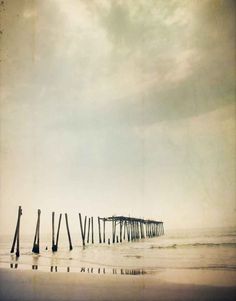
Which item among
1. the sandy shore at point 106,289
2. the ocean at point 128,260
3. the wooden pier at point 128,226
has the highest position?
the wooden pier at point 128,226

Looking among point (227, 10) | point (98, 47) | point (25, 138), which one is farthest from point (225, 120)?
point (25, 138)

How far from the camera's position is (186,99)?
40.4 feet

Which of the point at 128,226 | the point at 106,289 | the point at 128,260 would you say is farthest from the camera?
the point at 128,226

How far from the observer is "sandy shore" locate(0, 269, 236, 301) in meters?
6.55

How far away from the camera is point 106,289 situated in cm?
689

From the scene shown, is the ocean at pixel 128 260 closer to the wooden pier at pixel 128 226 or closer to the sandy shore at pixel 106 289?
the sandy shore at pixel 106 289

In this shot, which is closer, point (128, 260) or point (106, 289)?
point (106, 289)

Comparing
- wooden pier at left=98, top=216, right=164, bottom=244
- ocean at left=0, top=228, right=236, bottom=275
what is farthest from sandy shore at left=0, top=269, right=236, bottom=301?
wooden pier at left=98, top=216, right=164, bottom=244

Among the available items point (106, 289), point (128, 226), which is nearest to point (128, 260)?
point (106, 289)

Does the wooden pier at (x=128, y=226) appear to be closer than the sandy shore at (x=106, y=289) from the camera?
No

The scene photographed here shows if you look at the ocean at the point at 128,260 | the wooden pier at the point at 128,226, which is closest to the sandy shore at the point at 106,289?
the ocean at the point at 128,260

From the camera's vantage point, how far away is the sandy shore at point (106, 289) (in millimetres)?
6547

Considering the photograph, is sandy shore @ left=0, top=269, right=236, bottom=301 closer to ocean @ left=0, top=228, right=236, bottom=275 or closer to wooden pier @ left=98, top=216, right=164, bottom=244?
ocean @ left=0, top=228, right=236, bottom=275

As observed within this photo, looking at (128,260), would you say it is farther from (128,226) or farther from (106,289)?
(128,226)
